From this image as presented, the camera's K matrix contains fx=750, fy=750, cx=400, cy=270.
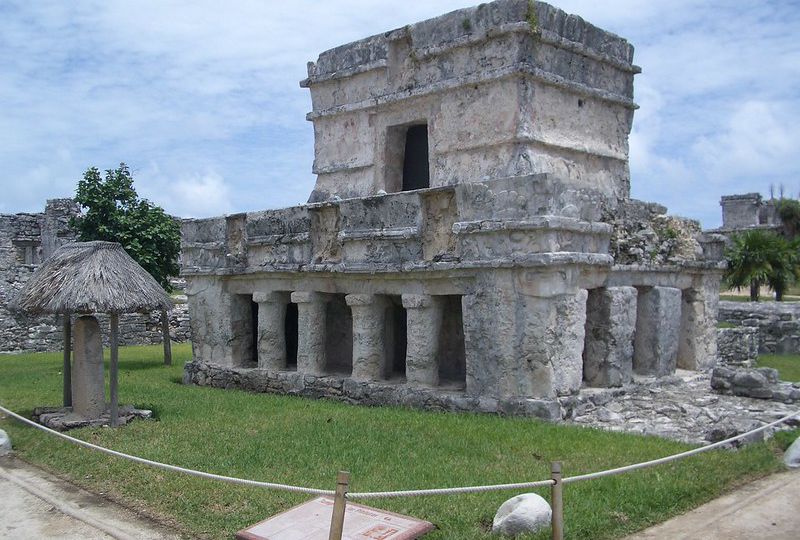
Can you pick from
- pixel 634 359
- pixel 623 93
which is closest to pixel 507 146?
pixel 623 93

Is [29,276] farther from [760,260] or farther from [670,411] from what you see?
[760,260]

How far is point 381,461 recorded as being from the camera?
22.4 ft

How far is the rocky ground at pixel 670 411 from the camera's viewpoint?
8125 mm

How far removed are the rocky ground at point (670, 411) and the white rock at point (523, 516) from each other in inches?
123

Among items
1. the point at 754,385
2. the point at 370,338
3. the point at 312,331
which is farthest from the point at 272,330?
the point at 754,385

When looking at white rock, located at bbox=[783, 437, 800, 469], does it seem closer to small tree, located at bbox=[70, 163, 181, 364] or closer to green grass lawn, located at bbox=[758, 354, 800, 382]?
green grass lawn, located at bbox=[758, 354, 800, 382]

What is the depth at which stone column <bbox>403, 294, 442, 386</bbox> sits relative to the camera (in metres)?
9.68

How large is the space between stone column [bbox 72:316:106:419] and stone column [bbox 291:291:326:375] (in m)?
3.08

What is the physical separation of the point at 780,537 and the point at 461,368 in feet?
20.4

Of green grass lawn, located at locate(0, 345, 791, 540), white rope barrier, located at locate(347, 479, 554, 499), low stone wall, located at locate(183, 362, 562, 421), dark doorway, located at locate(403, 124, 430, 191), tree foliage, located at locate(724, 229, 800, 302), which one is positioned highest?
dark doorway, located at locate(403, 124, 430, 191)

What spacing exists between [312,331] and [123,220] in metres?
6.39

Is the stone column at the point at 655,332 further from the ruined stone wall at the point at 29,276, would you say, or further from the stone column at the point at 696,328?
the ruined stone wall at the point at 29,276

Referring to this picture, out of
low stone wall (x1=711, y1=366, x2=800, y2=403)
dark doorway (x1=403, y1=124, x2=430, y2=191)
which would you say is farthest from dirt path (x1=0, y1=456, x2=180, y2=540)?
dark doorway (x1=403, y1=124, x2=430, y2=191)

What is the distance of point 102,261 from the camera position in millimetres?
9117
